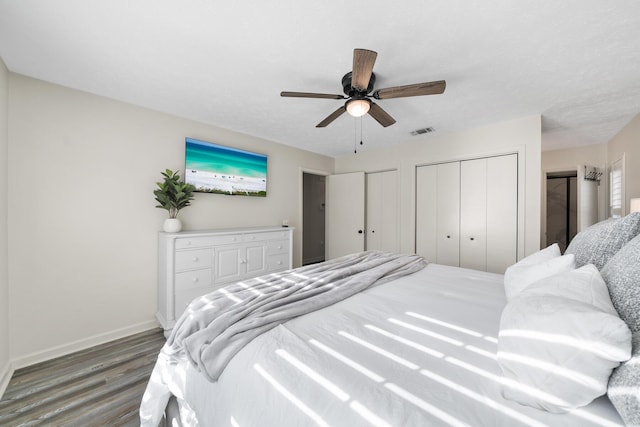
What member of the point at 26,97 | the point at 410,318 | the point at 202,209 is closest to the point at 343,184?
the point at 202,209

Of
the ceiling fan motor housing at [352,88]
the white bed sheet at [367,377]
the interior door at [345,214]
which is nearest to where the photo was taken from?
the white bed sheet at [367,377]

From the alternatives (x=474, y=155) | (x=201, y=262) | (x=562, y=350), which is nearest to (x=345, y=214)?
(x=474, y=155)

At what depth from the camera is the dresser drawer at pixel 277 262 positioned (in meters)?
3.25

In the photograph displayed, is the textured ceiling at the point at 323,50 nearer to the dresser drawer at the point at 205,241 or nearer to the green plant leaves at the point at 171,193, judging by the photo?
the green plant leaves at the point at 171,193

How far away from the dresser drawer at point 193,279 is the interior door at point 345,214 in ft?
8.36

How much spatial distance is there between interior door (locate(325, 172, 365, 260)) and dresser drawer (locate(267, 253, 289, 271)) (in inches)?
58.0

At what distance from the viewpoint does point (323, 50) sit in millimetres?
1700

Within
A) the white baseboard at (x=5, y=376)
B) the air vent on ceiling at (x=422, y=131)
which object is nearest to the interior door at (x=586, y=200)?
the air vent on ceiling at (x=422, y=131)

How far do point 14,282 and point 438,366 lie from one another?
10.2 ft

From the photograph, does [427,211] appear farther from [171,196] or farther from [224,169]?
[171,196]

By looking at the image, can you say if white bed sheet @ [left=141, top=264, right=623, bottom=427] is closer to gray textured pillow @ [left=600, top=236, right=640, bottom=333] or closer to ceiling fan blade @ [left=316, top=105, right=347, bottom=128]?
gray textured pillow @ [left=600, top=236, right=640, bottom=333]

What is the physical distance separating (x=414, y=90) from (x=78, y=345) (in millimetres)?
3570

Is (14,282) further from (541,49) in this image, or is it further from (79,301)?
(541,49)

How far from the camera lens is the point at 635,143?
2.74 m
